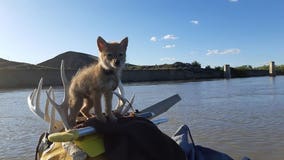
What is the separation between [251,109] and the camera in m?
13.9

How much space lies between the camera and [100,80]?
3523mm

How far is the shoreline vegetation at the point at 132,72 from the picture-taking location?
144ft

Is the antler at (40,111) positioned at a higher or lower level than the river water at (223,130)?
→ higher

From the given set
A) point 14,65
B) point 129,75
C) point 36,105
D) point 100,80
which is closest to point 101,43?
point 100,80

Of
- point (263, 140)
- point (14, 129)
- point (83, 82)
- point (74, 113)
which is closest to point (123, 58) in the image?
point (83, 82)

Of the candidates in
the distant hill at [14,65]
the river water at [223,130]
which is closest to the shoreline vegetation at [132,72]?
the distant hill at [14,65]

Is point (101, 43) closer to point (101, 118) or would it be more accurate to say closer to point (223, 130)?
point (101, 118)

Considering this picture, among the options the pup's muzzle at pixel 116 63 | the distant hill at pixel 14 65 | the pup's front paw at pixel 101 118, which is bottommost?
the pup's front paw at pixel 101 118

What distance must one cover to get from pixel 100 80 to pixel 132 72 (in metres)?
47.6

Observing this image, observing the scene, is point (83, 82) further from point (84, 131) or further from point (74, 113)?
point (84, 131)

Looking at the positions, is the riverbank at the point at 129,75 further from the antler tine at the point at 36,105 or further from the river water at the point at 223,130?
the antler tine at the point at 36,105

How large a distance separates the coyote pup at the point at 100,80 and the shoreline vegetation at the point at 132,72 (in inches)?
1174

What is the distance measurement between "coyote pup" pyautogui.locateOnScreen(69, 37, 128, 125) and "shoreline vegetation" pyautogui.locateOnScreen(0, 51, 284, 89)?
2982 centimetres

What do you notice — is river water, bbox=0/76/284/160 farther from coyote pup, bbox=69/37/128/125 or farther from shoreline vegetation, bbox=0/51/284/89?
shoreline vegetation, bbox=0/51/284/89
